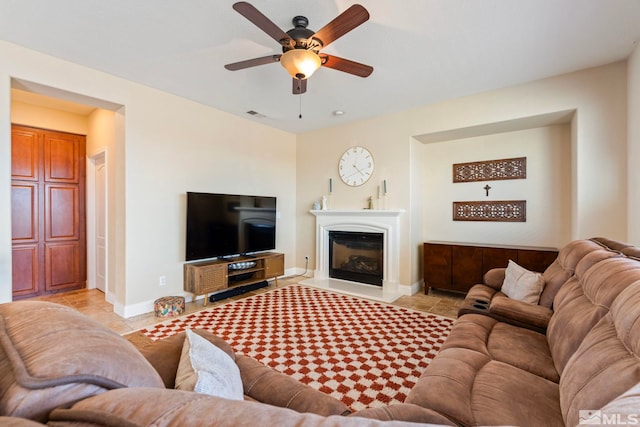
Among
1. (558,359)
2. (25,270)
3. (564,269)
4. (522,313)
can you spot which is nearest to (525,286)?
(564,269)

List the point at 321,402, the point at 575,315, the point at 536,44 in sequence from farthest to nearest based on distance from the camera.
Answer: the point at 536,44 < the point at 575,315 < the point at 321,402

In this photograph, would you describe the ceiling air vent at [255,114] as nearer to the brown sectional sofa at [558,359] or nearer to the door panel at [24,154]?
the door panel at [24,154]

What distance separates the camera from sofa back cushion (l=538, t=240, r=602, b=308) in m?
1.93

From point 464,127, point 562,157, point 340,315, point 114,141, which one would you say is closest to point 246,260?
point 340,315

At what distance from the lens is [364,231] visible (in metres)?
4.59

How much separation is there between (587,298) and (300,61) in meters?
2.30

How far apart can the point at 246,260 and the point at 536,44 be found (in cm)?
410

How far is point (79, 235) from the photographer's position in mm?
4359

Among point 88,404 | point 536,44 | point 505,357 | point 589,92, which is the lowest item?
point 505,357

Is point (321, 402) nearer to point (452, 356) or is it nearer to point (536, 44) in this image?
point (452, 356)

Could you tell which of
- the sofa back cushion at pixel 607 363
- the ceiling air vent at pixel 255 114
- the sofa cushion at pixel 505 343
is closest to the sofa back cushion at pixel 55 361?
the sofa back cushion at pixel 607 363

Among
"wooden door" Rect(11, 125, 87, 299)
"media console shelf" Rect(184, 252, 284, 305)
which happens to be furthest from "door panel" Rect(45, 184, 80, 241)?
"media console shelf" Rect(184, 252, 284, 305)

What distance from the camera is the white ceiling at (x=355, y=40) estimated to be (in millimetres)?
2102

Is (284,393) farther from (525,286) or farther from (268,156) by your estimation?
(268,156)
